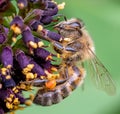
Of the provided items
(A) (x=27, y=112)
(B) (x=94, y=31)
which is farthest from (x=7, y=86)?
(B) (x=94, y=31)

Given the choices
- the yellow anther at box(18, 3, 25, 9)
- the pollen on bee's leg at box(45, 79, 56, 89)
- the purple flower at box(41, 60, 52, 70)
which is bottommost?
the pollen on bee's leg at box(45, 79, 56, 89)

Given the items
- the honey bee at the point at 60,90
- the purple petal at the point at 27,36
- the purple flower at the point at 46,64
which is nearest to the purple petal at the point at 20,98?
the honey bee at the point at 60,90

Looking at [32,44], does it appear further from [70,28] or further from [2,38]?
[70,28]

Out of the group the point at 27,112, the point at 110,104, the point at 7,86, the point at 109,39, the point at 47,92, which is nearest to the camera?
the point at 7,86

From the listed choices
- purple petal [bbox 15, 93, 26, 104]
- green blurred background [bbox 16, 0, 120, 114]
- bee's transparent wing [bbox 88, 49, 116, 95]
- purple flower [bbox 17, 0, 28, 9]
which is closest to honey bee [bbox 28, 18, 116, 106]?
bee's transparent wing [bbox 88, 49, 116, 95]

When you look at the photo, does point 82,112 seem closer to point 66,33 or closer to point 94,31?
point 94,31

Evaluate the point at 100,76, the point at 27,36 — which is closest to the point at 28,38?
the point at 27,36

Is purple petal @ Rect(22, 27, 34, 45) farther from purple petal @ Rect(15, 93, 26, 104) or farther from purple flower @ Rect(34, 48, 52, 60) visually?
purple petal @ Rect(15, 93, 26, 104)
